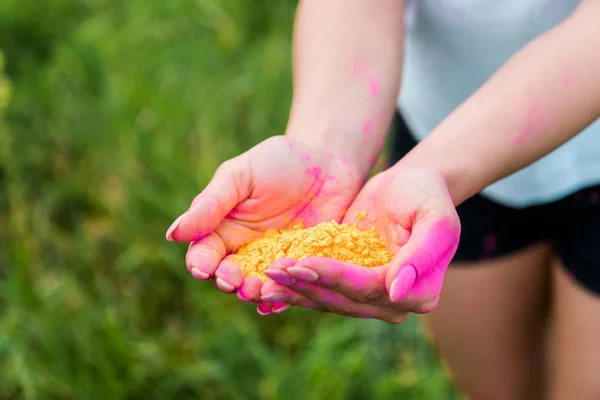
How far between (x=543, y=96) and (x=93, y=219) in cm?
164

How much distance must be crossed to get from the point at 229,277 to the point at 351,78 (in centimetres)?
38

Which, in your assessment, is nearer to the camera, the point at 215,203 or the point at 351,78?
the point at 215,203

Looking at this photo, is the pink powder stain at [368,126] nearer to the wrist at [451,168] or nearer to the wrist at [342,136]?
the wrist at [342,136]

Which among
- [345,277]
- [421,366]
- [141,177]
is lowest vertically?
[421,366]

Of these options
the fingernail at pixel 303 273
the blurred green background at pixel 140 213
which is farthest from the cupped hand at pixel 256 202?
the blurred green background at pixel 140 213

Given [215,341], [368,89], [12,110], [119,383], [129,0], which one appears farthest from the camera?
[129,0]

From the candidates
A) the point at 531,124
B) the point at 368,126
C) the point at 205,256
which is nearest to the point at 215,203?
the point at 205,256

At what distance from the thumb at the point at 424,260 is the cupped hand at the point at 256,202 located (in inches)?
7.1

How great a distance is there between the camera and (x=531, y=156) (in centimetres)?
96

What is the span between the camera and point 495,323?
1374 millimetres

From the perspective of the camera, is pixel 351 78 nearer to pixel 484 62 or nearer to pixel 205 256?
pixel 484 62

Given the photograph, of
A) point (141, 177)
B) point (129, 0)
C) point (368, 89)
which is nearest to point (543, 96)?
point (368, 89)

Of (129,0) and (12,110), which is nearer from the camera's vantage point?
(12,110)

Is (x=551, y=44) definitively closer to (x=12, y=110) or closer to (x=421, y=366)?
(x=421, y=366)
